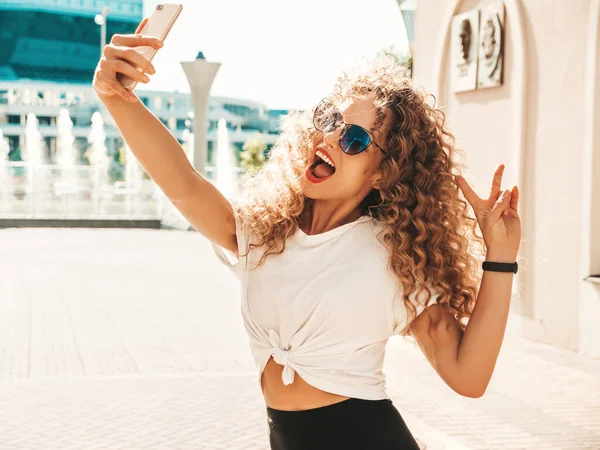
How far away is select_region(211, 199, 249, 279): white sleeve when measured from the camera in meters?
2.12

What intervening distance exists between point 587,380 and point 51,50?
94628 millimetres

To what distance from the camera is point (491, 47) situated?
9.66m

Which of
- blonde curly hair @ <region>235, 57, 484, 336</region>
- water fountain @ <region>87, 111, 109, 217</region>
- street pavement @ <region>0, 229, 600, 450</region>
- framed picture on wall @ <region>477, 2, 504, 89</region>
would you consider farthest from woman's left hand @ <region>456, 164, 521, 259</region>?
water fountain @ <region>87, 111, 109, 217</region>

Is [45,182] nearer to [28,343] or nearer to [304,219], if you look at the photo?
[28,343]

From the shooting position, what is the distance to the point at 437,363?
6.57 feet

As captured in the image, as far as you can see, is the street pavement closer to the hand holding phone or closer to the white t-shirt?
the white t-shirt

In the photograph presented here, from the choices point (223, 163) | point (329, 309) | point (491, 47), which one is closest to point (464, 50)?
point (491, 47)

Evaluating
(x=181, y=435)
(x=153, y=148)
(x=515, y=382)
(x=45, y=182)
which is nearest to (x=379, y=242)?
(x=153, y=148)

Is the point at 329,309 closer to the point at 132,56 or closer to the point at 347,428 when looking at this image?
the point at 347,428

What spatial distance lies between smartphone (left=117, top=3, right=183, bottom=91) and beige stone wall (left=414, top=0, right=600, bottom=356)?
6.65m

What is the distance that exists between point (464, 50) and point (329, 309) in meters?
8.73

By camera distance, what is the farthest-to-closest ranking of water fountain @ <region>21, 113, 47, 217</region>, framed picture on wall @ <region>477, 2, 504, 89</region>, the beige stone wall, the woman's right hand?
water fountain @ <region>21, 113, 47, 217</region>, framed picture on wall @ <region>477, 2, 504, 89</region>, the beige stone wall, the woman's right hand

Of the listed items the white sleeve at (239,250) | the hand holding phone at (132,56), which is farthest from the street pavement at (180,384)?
the hand holding phone at (132,56)

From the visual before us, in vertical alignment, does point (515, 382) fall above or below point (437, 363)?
below
